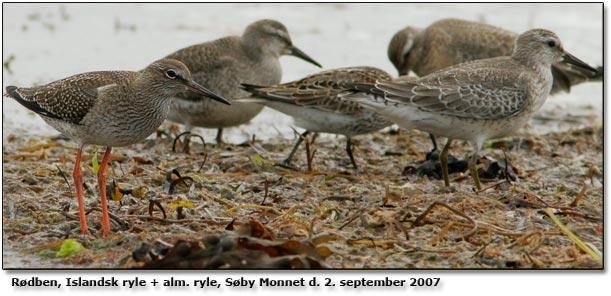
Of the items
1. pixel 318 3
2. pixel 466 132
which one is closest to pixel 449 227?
pixel 466 132

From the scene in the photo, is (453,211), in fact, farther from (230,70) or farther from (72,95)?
(230,70)

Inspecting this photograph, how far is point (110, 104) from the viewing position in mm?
6789

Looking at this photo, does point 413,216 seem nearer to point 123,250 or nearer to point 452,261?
point 452,261

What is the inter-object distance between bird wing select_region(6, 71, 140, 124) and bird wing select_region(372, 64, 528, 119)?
7.54 feet

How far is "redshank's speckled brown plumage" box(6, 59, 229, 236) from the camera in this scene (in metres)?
6.79

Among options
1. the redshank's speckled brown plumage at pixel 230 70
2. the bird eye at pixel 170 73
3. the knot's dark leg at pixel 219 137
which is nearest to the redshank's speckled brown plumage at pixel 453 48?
the redshank's speckled brown plumage at pixel 230 70

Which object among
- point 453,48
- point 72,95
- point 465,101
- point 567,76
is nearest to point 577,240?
point 465,101

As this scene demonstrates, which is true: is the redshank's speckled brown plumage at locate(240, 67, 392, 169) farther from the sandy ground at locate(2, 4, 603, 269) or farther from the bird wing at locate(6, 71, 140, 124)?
the bird wing at locate(6, 71, 140, 124)

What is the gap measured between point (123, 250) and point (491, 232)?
2.34 m

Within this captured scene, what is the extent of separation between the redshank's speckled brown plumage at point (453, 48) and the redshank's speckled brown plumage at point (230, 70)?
1.84 m

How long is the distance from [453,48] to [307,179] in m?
4.06

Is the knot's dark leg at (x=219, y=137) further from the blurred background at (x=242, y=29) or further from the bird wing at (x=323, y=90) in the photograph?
the bird wing at (x=323, y=90)

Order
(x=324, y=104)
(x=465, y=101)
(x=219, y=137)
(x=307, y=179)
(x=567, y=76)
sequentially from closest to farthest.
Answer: (x=465, y=101), (x=307, y=179), (x=324, y=104), (x=219, y=137), (x=567, y=76)

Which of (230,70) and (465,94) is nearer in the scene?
(465,94)
